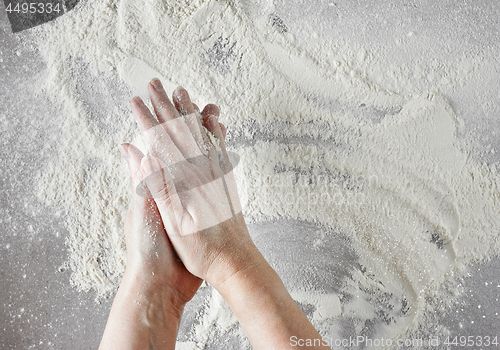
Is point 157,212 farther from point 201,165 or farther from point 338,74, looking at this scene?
point 338,74

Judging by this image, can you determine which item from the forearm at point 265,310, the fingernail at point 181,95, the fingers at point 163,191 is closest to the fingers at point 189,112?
the fingernail at point 181,95

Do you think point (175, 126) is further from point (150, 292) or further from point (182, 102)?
point (150, 292)

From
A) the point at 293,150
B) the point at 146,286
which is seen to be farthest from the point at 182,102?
the point at 146,286

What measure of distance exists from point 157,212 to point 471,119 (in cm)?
102

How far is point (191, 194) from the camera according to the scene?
2.82 ft

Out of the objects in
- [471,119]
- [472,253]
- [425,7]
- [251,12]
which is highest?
[251,12]

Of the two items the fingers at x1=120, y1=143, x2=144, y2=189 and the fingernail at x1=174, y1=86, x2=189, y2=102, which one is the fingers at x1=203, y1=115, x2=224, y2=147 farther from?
the fingers at x1=120, y1=143, x2=144, y2=189

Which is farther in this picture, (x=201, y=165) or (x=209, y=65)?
(x=209, y=65)

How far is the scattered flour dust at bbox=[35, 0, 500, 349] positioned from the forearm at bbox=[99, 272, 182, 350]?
0.17m

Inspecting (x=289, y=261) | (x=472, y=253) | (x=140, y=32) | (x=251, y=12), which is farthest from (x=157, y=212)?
(x=472, y=253)

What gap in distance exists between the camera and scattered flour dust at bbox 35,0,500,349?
98cm

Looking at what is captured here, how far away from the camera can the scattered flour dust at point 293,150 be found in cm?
98

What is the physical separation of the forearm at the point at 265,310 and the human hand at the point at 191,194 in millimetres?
37

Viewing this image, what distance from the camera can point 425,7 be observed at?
997 mm
